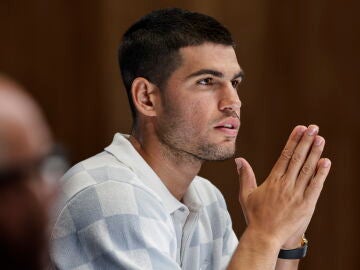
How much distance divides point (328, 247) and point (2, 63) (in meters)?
1.27

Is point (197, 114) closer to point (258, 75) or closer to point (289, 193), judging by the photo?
point (289, 193)

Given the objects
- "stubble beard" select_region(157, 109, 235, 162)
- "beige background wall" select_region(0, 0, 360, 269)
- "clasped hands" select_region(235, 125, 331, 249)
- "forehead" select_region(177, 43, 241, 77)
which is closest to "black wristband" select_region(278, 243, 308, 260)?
"clasped hands" select_region(235, 125, 331, 249)

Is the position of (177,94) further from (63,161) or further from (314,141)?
(63,161)

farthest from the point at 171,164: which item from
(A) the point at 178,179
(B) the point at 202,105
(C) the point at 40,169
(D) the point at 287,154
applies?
(C) the point at 40,169

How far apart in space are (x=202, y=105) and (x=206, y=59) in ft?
0.32

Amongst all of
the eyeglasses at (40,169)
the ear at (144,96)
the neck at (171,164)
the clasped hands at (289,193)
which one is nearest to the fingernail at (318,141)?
the clasped hands at (289,193)

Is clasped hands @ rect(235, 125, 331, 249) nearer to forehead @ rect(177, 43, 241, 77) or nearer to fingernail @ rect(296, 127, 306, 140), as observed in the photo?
fingernail @ rect(296, 127, 306, 140)

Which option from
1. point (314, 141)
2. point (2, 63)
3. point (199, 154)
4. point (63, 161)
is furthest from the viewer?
point (2, 63)

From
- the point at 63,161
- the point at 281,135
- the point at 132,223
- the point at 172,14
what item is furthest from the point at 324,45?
the point at 63,161

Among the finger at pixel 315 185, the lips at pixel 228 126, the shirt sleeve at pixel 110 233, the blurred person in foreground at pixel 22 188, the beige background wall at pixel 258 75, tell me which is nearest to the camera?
the blurred person in foreground at pixel 22 188

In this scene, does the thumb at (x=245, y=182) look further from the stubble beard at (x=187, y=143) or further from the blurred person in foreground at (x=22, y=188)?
the blurred person in foreground at (x=22, y=188)

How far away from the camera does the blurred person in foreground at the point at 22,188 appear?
0.41 meters

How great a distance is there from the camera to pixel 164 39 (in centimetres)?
152

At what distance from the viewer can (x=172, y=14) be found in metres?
1.54
